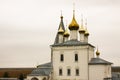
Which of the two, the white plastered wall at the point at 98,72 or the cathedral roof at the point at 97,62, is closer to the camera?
the white plastered wall at the point at 98,72

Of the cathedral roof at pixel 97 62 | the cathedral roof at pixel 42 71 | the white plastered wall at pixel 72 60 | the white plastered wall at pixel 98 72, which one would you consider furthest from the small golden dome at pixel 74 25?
the cathedral roof at pixel 42 71

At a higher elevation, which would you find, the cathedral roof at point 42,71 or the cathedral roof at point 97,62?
the cathedral roof at point 97,62

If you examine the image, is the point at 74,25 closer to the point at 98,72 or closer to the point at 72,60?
the point at 72,60

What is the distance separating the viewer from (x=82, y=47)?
1576 inches

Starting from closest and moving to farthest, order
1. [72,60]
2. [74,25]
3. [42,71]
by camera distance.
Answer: [72,60], [42,71], [74,25]

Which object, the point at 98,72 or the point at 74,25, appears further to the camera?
the point at 74,25

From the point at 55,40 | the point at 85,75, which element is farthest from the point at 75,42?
the point at 55,40

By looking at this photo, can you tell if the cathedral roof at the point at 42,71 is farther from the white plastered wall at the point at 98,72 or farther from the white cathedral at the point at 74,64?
the white plastered wall at the point at 98,72

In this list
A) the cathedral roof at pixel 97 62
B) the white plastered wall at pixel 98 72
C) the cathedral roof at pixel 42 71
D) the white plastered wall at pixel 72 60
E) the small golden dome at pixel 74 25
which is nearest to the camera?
the white plastered wall at pixel 98 72

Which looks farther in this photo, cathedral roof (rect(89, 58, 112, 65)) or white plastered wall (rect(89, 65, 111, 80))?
cathedral roof (rect(89, 58, 112, 65))

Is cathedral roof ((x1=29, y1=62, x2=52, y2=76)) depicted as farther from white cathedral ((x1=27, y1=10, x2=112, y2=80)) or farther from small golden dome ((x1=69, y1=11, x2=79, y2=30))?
small golden dome ((x1=69, y1=11, x2=79, y2=30))

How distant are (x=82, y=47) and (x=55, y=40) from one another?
9.01 meters

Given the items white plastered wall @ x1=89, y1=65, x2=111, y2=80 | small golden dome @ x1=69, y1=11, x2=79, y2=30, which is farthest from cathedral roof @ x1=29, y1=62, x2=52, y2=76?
small golden dome @ x1=69, y1=11, x2=79, y2=30

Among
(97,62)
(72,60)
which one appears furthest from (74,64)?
(97,62)
